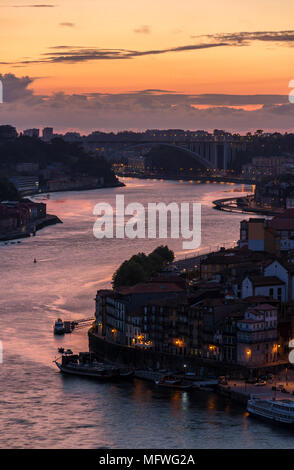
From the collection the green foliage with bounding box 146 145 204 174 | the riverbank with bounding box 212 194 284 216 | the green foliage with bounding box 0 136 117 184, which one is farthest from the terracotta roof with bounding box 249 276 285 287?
the green foliage with bounding box 146 145 204 174

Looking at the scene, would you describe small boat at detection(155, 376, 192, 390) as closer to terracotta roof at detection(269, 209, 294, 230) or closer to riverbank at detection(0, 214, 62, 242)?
terracotta roof at detection(269, 209, 294, 230)

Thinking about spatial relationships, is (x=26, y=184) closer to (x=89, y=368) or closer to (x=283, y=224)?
(x=283, y=224)

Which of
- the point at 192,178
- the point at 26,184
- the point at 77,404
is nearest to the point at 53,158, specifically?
the point at 192,178

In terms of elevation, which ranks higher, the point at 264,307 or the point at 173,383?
the point at 264,307

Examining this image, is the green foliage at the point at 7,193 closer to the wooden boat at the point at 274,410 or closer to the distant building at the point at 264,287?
the distant building at the point at 264,287

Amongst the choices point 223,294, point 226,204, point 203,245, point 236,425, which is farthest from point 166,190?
point 236,425

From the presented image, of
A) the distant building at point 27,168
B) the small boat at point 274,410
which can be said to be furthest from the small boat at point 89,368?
the distant building at point 27,168
